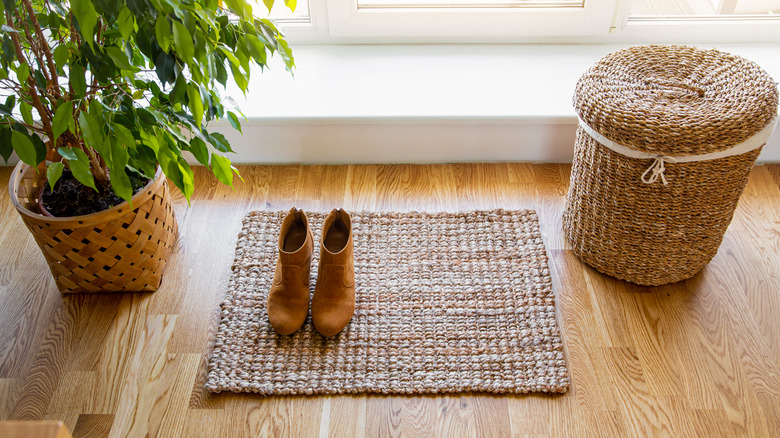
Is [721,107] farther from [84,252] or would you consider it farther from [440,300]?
[84,252]

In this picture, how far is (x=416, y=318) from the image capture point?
4.84 ft

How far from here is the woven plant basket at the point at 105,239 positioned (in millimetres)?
1321

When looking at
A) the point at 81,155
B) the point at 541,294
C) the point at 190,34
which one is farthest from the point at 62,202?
the point at 541,294

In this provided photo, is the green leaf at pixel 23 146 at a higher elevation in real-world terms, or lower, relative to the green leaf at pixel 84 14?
lower

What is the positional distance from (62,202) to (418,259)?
33.9 inches

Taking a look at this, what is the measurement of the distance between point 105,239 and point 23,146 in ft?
1.34

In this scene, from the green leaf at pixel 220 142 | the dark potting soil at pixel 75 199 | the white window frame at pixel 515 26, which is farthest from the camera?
the white window frame at pixel 515 26

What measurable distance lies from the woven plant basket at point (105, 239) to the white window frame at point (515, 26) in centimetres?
89

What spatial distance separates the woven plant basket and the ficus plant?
0.56 feet

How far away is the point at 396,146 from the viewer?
6.30ft

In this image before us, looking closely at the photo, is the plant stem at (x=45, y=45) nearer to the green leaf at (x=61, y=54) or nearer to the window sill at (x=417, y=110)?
the green leaf at (x=61, y=54)

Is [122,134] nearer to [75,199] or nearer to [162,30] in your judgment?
[162,30]

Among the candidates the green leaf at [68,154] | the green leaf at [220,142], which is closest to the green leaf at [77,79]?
the green leaf at [68,154]

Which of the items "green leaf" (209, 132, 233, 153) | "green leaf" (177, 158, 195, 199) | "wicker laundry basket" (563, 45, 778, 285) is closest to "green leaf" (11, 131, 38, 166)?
"green leaf" (177, 158, 195, 199)
